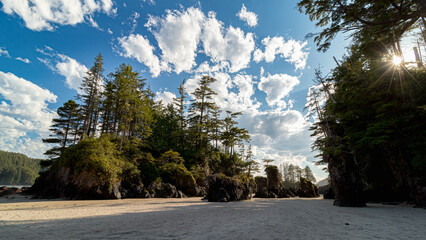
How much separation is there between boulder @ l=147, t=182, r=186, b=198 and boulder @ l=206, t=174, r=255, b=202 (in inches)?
230

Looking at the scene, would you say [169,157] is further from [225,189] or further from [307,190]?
[307,190]

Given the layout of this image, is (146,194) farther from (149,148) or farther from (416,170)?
(416,170)

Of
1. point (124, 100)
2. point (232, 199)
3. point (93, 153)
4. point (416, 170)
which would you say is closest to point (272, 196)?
point (232, 199)

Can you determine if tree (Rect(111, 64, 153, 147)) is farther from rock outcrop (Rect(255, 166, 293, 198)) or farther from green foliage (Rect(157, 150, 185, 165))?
rock outcrop (Rect(255, 166, 293, 198))

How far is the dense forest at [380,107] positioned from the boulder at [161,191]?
14752 millimetres

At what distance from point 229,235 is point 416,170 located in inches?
453

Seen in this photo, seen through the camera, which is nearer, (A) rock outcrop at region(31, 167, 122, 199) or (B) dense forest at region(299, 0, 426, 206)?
(B) dense forest at region(299, 0, 426, 206)

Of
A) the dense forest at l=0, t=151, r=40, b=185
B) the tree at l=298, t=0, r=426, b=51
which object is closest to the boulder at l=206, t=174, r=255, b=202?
the tree at l=298, t=0, r=426, b=51

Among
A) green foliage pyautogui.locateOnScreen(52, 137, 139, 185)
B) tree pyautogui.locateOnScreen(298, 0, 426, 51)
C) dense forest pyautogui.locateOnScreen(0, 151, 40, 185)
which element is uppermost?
tree pyautogui.locateOnScreen(298, 0, 426, 51)

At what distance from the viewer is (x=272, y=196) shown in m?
20.9

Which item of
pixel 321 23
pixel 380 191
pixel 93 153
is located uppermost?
pixel 321 23

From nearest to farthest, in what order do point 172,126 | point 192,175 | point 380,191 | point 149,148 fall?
point 380,191
point 192,175
point 149,148
point 172,126

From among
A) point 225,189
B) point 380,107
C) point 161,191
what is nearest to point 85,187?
point 161,191

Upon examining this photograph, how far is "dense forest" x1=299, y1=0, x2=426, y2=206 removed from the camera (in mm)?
8172
